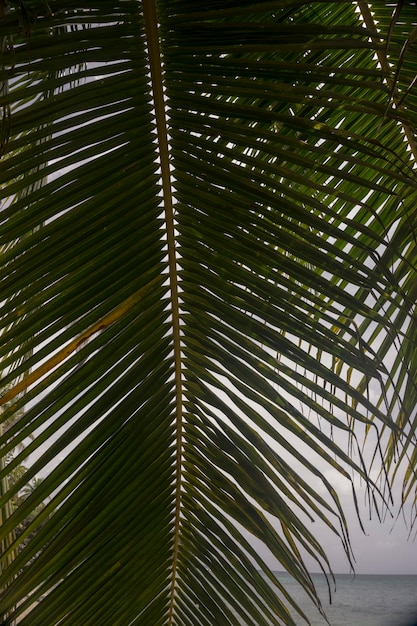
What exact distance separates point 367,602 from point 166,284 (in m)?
27.1

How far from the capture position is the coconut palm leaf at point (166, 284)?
0.61m

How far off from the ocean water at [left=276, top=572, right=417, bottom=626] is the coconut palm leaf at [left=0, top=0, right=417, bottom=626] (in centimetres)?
1866

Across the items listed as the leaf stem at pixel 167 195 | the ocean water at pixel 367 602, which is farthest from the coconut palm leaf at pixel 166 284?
the ocean water at pixel 367 602

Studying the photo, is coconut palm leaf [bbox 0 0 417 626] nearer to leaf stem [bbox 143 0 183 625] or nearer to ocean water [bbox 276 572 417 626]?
leaf stem [bbox 143 0 183 625]

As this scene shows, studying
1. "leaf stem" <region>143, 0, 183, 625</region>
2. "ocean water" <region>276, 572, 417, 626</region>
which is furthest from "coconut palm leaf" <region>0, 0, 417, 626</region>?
"ocean water" <region>276, 572, 417, 626</region>

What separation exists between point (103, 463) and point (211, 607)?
0.29m

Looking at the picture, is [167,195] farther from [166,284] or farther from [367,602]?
[367,602]

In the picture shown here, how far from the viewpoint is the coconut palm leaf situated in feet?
2.01

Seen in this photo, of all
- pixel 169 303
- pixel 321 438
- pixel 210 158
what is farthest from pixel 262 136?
pixel 321 438

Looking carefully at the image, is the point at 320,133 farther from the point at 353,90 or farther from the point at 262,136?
the point at 353,90

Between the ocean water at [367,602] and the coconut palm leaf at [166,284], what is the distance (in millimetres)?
18662

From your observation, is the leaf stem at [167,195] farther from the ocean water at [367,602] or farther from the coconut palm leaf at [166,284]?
the ocean water at [367,602]

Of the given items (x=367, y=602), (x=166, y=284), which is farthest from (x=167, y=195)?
(x=367, y=602)

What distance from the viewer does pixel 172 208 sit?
69 centimetres
